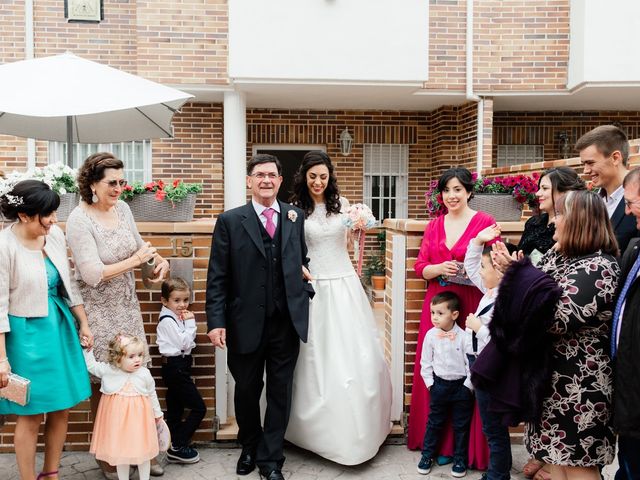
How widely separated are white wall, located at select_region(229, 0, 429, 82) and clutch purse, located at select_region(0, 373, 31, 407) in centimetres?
618

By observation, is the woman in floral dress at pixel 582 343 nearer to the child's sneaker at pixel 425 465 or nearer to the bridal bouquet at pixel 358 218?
the child's sneaker at pixel 425 465

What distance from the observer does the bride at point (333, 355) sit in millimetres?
4055

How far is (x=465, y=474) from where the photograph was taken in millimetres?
3992

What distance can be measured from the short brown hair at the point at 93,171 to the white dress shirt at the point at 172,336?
92 cm

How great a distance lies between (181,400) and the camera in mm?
4164

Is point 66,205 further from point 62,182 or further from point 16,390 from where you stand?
point 16,390

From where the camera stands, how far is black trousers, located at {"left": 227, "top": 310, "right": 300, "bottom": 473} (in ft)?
12.8

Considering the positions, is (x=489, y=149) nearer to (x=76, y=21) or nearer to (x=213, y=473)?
(x=76, y=21)

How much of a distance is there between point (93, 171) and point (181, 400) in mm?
1636

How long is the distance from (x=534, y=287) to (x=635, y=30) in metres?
8.01

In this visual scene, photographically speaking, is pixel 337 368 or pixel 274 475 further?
pixel 337 368

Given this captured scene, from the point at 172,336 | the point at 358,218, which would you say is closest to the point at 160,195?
the point at 172,336

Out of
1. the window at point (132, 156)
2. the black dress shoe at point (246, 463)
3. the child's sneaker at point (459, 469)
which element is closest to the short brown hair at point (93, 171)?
the black dress shoe at point (246, 463)

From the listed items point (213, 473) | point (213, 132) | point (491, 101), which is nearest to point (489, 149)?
point (491, 101)
